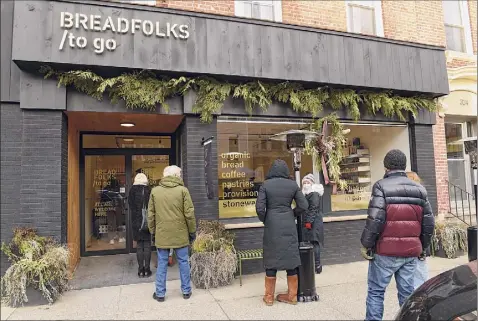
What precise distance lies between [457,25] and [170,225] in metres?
9.03

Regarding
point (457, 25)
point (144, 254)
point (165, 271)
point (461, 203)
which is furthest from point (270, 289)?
point (457, 25)

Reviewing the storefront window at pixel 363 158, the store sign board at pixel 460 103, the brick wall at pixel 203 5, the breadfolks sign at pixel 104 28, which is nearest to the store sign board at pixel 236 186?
the storefront window at pixel 363 158

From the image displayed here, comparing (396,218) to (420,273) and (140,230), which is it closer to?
(420,273)

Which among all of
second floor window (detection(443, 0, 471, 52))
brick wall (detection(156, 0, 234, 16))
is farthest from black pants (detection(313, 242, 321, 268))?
second floor window (detection(443, 0, 471, 52))

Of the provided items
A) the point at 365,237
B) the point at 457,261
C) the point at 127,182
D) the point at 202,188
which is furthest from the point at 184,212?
the point at 457,261

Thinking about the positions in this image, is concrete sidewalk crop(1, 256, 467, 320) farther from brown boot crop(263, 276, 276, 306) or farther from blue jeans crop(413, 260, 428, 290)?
blue jeans crop(413, 260, 428, 290)

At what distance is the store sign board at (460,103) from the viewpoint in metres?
8.34

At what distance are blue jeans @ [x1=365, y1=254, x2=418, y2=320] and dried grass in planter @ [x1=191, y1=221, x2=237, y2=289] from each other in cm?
228

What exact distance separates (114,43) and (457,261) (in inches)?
288

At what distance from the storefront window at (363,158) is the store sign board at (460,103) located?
154 cm

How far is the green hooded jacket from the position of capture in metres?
4.85

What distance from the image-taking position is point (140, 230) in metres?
6.10

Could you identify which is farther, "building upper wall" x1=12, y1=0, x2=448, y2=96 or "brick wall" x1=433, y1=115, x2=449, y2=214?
"brick wall" x1=433, y1=115, x2=449, y2=214

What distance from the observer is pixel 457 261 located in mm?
6883
